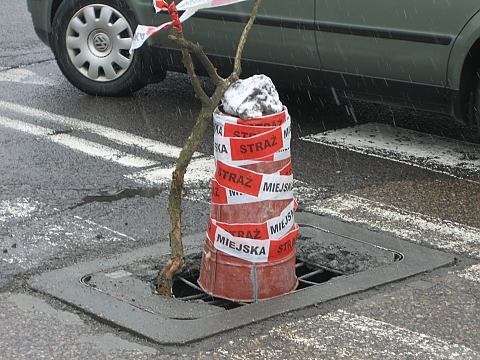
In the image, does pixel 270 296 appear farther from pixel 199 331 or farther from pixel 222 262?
pixel 199 331

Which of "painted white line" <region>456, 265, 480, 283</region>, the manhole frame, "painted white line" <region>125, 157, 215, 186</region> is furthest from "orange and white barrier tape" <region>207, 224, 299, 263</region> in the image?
"painted white line" <region>125, 157, 215, 186</region>

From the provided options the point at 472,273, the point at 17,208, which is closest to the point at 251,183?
the point at 472,273

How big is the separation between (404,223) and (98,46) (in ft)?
12.3

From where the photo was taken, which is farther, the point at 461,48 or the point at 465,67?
the point at 465,67

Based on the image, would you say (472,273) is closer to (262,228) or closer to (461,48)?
(262,228)

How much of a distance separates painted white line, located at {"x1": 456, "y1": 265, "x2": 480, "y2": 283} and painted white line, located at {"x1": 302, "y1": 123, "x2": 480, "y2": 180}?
163 cm

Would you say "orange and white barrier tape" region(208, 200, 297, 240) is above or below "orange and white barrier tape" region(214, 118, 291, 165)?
below

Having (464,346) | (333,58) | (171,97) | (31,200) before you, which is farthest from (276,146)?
(171,97)

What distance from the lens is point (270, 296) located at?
414 centimetres

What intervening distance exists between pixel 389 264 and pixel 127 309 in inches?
54.9

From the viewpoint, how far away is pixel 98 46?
775 cm

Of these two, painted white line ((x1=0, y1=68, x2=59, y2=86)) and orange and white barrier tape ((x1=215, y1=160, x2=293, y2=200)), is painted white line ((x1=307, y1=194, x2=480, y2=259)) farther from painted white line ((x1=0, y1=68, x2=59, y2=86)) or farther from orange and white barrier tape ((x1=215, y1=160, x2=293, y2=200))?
painted white line ((x1=0, y1=68, x2=59, y2=86))

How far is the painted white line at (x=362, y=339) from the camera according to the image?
3561 mm

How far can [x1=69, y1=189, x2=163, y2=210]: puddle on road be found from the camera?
5484 mm
